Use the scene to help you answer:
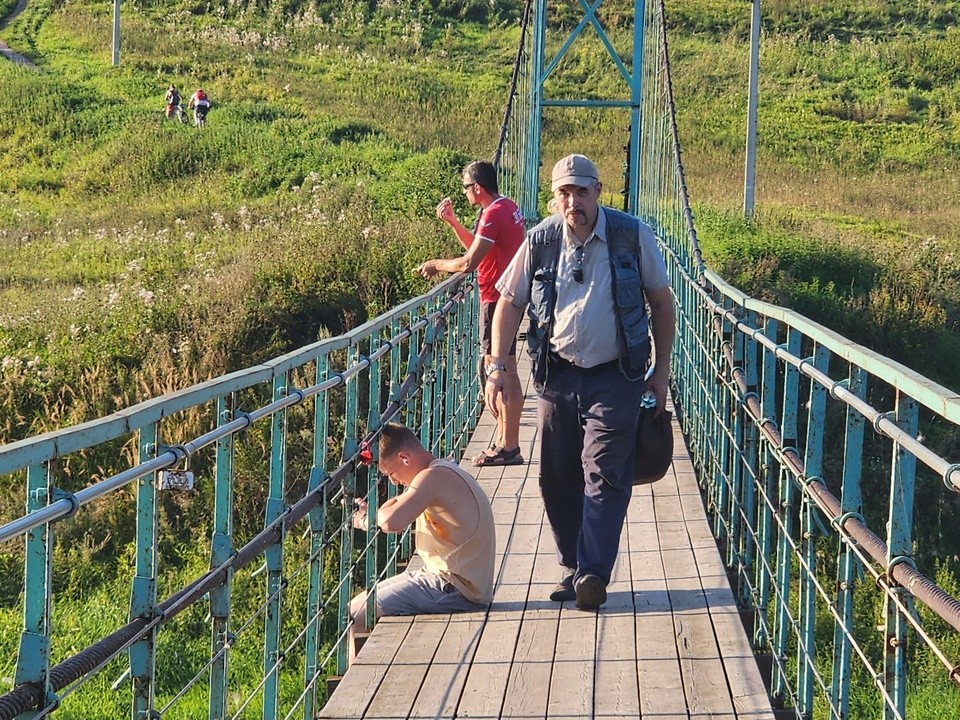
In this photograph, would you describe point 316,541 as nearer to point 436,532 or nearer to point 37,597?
point 436,532

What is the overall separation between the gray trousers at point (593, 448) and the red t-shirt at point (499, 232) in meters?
1.92

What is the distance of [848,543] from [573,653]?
1.43 metres

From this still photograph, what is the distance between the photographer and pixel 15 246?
61.2ft

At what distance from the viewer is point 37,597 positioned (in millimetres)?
1938

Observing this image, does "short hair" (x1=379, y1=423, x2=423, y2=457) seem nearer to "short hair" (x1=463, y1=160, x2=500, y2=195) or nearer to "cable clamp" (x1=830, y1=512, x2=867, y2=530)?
"cable clamp" (x1=830, y1=512, x2=867, y2=530)

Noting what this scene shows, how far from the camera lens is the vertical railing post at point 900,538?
2.41 m

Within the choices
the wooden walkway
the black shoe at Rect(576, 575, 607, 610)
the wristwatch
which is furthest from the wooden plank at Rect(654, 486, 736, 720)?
the wristwatch

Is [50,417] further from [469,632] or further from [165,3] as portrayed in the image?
[165,3]

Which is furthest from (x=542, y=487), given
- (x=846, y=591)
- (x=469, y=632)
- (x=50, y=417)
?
(x=50, y=417)

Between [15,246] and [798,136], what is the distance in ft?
61.9

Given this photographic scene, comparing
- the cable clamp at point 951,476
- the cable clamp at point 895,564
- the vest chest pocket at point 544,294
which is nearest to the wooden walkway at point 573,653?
the vest chest pocket at point 544,294

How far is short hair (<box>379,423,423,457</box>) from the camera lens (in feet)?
14.8

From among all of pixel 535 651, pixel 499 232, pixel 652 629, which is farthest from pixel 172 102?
pixel 535 651

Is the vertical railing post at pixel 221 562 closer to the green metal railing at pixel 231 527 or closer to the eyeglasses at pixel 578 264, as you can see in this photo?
the green metal railing at pixel 231 527
